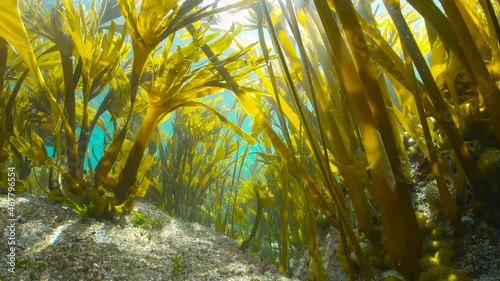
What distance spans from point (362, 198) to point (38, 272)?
4.33ft

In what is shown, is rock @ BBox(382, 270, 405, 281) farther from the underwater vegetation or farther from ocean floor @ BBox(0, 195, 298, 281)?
ocean floor @ BBox(0, 195, 298, 281)

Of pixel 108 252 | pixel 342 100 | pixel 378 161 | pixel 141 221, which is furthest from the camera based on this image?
pixel 141 221

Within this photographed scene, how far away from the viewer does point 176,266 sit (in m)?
1.43

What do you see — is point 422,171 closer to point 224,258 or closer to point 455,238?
point 455,238

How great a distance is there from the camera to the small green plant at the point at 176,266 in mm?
1389

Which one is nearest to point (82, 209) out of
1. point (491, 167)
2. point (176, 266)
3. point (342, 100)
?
point (176, 266)

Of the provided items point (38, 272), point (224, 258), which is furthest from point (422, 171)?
point (38, 272)

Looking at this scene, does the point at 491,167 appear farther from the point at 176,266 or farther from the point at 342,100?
the point at 176,266

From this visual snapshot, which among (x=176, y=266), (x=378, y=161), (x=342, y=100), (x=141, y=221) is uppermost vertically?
(x=342, y=100)

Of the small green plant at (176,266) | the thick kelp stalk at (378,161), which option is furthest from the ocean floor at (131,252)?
the thick kelp stalk at (378,161)

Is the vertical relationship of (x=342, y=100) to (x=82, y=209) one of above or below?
above

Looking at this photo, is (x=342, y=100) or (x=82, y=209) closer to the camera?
(x=342, y=100)

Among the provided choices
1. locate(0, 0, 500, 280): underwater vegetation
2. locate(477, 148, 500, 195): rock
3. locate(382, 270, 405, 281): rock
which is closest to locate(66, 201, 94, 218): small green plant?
locate(0, 0, 500, 280): underwater vegetation

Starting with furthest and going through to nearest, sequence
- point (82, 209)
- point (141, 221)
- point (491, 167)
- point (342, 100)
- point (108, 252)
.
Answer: point (141, 221) < point (82, 209) < point (108, 252) < point (342, 100) < point (491, 167)
